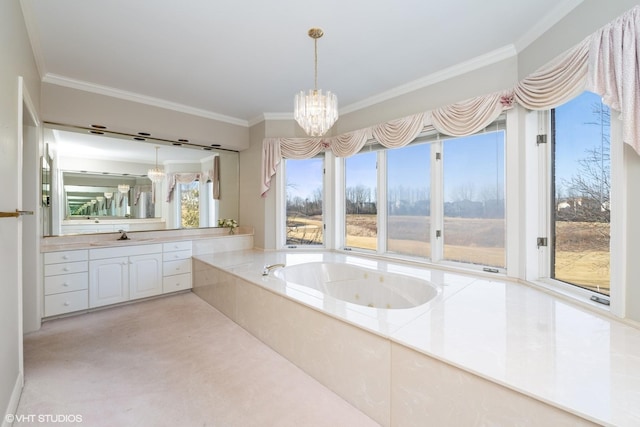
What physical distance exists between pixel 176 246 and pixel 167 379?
1.94 metres

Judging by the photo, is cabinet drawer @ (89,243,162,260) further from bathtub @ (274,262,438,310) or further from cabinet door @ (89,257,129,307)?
bathtub @ (274,262,438,310)

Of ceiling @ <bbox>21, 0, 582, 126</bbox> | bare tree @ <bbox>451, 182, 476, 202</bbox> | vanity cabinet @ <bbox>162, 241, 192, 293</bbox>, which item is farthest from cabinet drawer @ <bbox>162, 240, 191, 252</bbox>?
bare tree @ <bbox>451, 182, 476, 202</bbox>

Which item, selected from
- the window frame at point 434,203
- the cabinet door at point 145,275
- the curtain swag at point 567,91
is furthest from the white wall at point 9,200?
the window frame at point 434,203

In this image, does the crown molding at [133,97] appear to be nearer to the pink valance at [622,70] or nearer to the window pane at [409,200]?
the window pane at [409,200]

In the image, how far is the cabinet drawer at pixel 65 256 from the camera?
259 centimetres

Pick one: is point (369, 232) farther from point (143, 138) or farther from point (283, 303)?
point (143, 138)

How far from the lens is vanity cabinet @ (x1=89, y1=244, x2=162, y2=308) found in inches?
112

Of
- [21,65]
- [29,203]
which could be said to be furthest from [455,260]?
[29,203]

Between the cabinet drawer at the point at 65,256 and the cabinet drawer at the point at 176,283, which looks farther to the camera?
the cabinet drawer at the point at 176,283

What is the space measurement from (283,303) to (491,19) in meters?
2.57

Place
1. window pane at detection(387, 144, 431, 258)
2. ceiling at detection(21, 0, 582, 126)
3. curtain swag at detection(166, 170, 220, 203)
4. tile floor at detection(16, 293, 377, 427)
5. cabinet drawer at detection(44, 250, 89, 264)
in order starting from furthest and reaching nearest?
curtain swag at detection(166, 170, 220, 203)
window pane at detection(387, 144, 431, 258)
cabinet drawer at detection(44, 250, 89, 264)
ceiling at detection(21, 0, 582, 126)
tile floor at detection(16, 293, 377, 427)

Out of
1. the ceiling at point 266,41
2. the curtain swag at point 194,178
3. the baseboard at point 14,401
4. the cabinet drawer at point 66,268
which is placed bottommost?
the baseboard at point 14,401

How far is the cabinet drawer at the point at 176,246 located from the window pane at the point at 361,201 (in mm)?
2126

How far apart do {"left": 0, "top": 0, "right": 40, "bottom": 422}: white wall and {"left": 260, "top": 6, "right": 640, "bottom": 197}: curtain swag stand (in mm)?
2834
